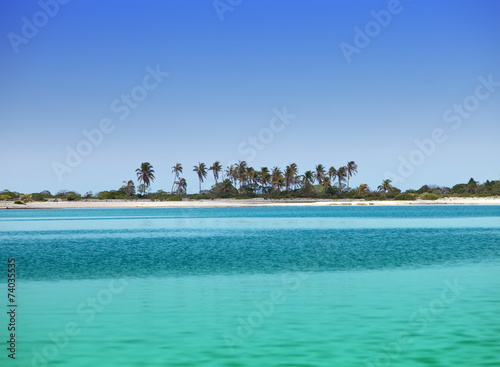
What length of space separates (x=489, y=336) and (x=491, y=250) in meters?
27.2

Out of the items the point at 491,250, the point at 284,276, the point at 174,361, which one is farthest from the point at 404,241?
the point at 174,361

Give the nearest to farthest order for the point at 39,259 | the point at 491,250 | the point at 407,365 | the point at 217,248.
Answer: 1. the point at 407,365
2. the point at 39,259
3. the point at 491,250
4. the point at 217,248

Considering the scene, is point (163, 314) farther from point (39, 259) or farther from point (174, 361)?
point (39, 259)

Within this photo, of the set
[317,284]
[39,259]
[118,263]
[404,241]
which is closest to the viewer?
[317,284]

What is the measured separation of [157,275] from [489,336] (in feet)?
59.7

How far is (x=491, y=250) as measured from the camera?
40562mm

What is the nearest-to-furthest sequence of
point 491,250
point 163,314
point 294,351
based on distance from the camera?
point 294,351 → point 163,314 → point 491,250

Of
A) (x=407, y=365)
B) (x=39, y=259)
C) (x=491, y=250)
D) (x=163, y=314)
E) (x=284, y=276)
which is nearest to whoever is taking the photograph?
(x=407, y=365)

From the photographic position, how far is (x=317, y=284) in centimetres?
2569

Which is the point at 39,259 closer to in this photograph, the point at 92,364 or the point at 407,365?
the point at 92,364

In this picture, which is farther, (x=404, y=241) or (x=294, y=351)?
(x=404, y=241)

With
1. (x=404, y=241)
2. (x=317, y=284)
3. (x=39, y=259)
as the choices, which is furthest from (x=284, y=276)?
(x=404, y=241)

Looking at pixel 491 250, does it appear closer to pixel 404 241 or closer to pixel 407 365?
pixel 404 241

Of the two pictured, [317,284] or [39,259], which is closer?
[317,284]
